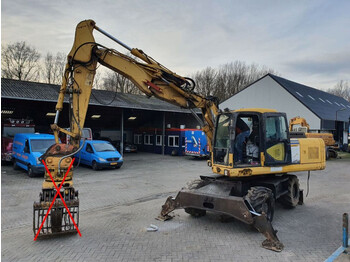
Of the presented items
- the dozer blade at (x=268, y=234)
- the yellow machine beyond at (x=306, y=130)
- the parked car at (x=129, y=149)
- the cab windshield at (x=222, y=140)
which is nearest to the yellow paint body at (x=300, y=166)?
the cab windshield at (x=222, y=140)

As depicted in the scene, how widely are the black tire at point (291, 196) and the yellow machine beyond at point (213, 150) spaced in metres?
0.03

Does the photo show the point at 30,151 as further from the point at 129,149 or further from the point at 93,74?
the point at 129,149

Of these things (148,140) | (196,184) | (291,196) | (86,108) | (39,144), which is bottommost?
(291,196)

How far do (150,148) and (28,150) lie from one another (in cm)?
1517

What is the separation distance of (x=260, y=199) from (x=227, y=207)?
912mm

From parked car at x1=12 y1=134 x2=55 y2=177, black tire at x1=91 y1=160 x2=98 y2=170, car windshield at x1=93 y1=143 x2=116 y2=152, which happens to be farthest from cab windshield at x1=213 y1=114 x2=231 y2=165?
car windshield at x1=93 y1=143 x2=116 y2=152

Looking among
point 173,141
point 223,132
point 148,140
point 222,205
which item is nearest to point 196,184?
point 222,205

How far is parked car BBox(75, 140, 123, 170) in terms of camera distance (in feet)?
55.9

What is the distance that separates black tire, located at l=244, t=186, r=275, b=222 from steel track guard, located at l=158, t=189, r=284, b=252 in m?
0.37

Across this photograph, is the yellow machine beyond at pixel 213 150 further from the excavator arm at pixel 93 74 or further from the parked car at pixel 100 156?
the parked car at pixel 100 156

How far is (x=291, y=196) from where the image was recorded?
8836 mm

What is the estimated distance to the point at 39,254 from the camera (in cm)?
568

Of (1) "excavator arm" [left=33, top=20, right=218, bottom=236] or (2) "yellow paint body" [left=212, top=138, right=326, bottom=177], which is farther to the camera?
(2) "yellow paint body" [left=212, top=138, right=326, bottom=177]

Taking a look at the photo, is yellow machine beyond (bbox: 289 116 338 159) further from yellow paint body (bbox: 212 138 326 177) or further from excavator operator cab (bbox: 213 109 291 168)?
excavator operator cab (bbox: 213 109 291 168)
